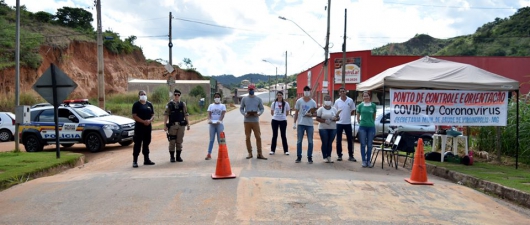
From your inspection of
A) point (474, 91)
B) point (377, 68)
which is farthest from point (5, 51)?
point (474, 91)

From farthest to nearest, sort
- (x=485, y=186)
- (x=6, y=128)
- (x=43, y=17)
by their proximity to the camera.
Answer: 1. (x=43, y=17)
2. (x=6, y=128)
3. (x=485, y=186)

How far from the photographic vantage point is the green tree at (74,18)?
57081 millimetres

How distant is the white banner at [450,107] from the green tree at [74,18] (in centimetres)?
5497

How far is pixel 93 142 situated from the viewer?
14.7 meters

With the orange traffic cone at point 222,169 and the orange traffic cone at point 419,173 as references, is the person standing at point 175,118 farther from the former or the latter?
the orange traffic cone at point 419,173

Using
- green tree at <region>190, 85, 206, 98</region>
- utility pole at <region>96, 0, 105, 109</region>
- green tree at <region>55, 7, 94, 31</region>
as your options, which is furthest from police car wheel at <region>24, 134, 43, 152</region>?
green tree at <region>190, 85, 206, 98</region>

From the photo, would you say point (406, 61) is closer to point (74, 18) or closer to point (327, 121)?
point (327, 121)

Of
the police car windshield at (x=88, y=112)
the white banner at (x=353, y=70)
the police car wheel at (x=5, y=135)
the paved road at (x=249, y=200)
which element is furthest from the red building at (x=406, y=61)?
the paved road at (x=249, y=200)

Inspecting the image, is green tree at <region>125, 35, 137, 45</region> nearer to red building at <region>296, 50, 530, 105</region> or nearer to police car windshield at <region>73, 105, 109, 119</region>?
red building at <region>296, 50, 530, 105</region>

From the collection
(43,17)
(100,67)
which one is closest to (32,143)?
(100,67)

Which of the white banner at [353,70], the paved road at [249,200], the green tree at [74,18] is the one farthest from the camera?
the green tree at [74,18]

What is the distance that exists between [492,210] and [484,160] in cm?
558

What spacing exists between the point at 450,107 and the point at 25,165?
10022mm

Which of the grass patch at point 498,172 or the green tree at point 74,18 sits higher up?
the green tree at point 74,18
